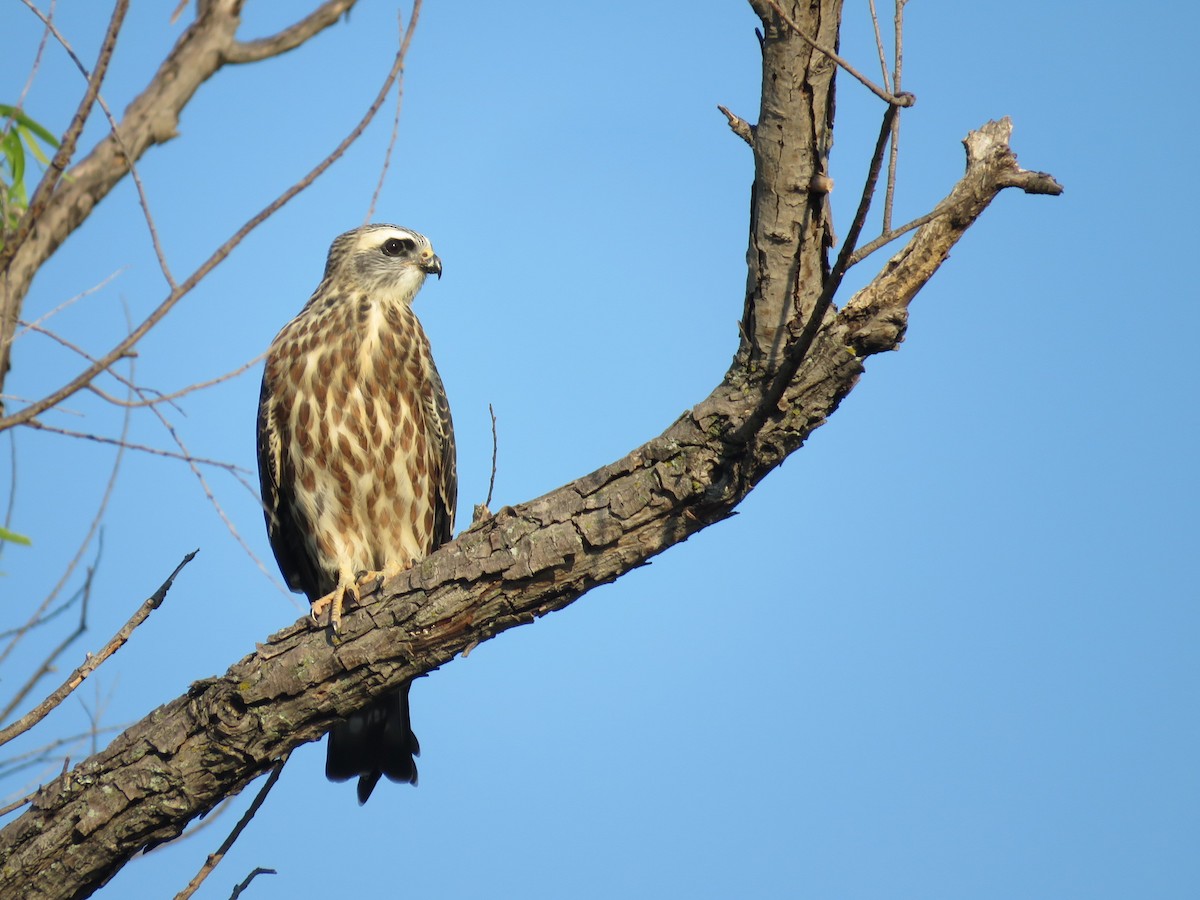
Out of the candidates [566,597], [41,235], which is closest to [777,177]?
[566,597]

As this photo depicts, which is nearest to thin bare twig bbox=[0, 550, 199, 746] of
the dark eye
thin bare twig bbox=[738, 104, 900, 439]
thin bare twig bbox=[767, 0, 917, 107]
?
thin bare twig bbox=[738, 104, 900, 439]

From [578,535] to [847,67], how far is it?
1.30 meters

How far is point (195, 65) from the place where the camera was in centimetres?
503

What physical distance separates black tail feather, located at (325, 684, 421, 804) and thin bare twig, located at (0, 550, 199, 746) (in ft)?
4.03

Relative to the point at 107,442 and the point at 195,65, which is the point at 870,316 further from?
the point at 195,65

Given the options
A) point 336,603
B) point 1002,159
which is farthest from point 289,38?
point 1002,159

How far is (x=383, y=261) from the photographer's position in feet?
17.3

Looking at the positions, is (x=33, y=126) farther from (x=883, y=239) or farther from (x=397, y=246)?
(x=883, y=239)

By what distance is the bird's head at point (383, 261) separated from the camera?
204 inches

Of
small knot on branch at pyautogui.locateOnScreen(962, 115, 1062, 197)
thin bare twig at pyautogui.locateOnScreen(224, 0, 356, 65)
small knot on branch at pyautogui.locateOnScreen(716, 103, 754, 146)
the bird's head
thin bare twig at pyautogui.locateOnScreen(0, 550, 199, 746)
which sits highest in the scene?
thin bare twig at pyautogui.locateOnScreen(224, 0, 356, 65)

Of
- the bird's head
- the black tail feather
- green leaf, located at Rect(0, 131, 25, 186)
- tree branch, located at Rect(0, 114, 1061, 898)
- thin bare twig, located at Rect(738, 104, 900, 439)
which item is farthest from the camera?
the bird's head

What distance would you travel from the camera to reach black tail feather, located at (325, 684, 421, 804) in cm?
413

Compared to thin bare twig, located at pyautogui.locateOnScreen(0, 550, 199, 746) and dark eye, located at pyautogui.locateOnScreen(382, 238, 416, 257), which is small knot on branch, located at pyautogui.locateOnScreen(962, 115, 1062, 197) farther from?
dark eye, located at pyautogui.locateOnScreen(382, 238, 416, 257)

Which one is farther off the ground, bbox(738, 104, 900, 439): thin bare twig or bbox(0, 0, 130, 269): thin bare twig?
bbox(0, 0, 130, 269): thin bare twig
